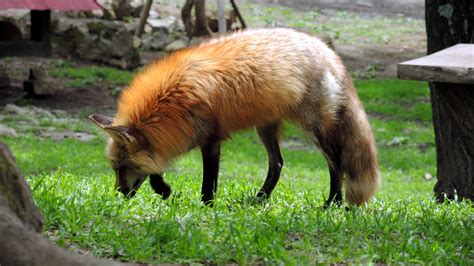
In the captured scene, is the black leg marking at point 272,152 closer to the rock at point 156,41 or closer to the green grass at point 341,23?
the rock at point 156,41

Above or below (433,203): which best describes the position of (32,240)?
above

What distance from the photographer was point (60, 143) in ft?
40.1

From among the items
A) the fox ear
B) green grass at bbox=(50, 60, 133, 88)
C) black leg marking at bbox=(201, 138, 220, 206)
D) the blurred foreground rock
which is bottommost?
green grass at bbox=(50, 60, 133, 88)

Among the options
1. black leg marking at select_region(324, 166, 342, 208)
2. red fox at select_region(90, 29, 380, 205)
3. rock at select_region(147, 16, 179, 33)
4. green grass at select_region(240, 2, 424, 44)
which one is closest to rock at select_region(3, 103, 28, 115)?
rock at select_region(147, 16, 179, 33)

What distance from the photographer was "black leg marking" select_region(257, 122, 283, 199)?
7215 millimetres

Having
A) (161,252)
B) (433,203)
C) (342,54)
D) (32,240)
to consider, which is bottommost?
(342,54)

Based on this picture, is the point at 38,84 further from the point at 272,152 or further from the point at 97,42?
the point at 272,152

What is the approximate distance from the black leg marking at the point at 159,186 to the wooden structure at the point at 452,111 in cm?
209

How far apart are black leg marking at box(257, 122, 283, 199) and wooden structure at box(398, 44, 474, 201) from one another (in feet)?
4.76

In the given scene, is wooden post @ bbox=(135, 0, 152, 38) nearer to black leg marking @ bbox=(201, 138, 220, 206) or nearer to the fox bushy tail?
the fox bushy tail

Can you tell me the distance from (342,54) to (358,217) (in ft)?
49.8

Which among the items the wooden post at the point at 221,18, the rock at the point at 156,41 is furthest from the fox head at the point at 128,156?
the rock at the point at 156,41

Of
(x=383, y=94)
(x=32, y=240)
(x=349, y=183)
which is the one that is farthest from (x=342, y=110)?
(x=383, y=94)

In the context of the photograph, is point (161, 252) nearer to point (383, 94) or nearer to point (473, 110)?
point (473, 110)
